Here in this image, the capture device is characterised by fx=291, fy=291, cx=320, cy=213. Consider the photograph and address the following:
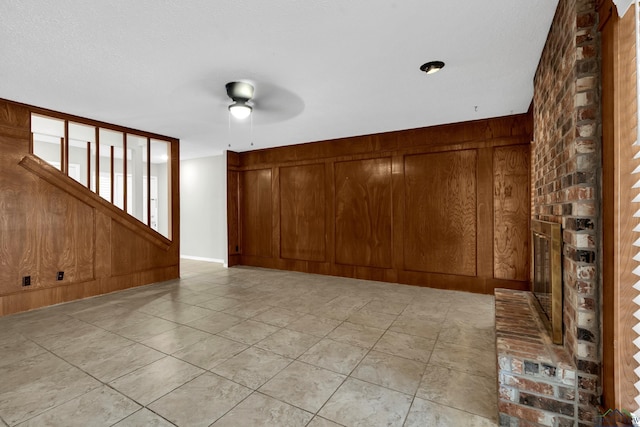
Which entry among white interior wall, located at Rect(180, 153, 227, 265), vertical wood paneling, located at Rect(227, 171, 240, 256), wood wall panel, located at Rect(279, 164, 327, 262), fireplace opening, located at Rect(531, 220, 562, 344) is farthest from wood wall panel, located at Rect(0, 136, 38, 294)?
fireplace opening, located at Rect(531, 220, 562, 344)

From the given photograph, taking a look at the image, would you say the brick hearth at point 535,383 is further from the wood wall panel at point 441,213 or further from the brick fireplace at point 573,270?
the wood wall panel at point 441,213

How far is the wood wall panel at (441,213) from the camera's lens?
4.34 metres

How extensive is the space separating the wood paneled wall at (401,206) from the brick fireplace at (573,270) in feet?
8.55

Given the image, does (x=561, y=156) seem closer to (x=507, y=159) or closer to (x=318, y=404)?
(x=318, y=404)

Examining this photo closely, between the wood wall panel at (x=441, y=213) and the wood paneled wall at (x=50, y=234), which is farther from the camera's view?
the wood wall panel at (x=441, y=213)

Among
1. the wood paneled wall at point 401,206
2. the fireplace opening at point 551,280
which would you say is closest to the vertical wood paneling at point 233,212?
the wood paneled wall at point 401,206

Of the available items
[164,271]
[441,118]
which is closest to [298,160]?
[441,118]

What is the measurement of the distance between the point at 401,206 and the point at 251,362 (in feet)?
11.1

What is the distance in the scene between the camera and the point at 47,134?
190 inches

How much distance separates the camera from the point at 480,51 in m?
2.45

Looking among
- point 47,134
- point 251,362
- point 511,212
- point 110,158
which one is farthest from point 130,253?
point 511,212

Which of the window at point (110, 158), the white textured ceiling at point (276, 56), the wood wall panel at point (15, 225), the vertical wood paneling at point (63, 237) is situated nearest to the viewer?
the white textured ceiling at point (276, 56)

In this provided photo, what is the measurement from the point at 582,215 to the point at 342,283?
3.76m

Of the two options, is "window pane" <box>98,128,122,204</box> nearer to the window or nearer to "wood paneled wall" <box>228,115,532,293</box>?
the window
